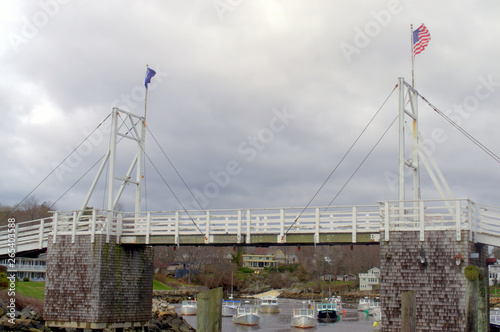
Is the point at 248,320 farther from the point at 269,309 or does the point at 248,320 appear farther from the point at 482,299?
the point at 482,299

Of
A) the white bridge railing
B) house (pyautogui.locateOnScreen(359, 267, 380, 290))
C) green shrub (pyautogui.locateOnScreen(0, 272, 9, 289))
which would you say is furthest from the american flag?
house (pyautogui.locateOnScreen(359, 267, 380, 290))

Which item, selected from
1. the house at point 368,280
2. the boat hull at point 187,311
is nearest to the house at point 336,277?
the house at point 368,280

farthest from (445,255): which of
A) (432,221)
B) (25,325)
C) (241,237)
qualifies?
(25,325)

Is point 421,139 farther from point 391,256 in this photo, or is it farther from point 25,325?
point 25,325

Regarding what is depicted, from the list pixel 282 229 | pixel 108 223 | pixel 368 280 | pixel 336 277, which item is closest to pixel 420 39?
pixel 282 229

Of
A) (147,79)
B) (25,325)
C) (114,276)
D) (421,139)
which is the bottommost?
(25,325)

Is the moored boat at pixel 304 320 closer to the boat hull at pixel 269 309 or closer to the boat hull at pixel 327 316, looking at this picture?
the boat hull at pixel 327 316

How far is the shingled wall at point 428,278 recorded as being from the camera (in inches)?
888

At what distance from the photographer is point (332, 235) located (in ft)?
86.8

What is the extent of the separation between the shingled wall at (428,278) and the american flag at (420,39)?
33.1 feet

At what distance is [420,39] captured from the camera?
28672mm

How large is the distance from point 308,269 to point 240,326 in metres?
94.9

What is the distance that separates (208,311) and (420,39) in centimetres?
2096

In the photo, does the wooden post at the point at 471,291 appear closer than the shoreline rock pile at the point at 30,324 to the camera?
Yes
